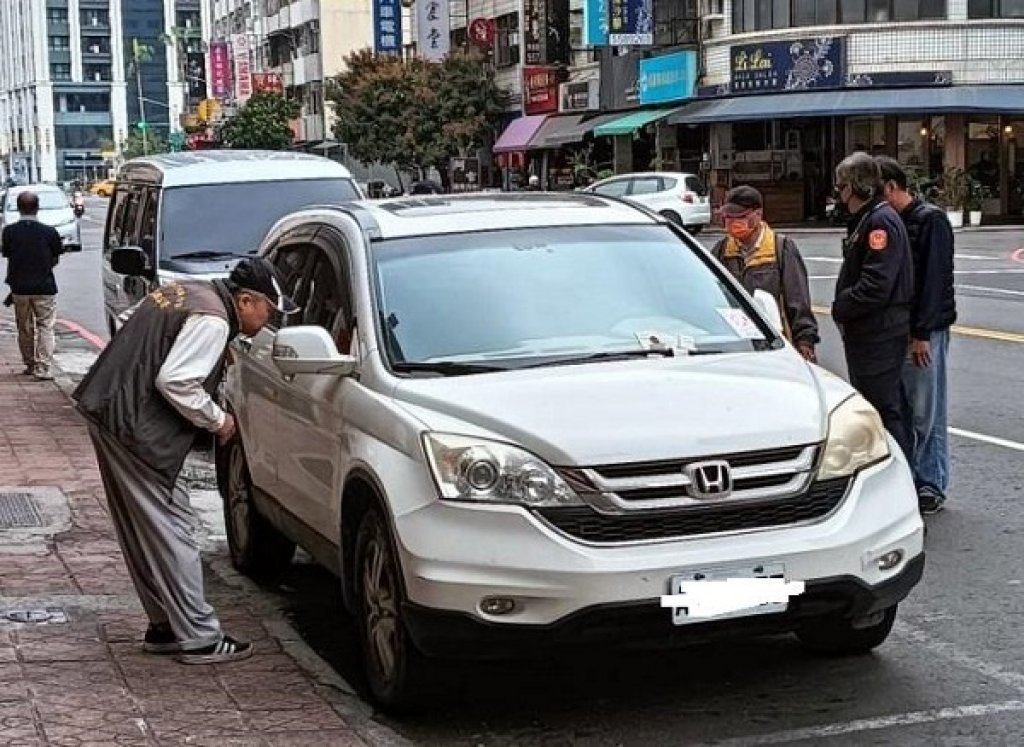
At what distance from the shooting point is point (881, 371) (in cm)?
809

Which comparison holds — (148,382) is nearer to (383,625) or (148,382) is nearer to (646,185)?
(383,625)

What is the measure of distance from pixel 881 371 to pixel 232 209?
635 centimetres

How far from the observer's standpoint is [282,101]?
74625mm

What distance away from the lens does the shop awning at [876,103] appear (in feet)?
125

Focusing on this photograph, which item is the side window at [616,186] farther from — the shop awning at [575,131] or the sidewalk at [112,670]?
the sidewalk at [112,670]

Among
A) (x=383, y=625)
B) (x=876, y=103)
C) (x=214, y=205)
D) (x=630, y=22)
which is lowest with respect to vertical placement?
(x=383, y=625)

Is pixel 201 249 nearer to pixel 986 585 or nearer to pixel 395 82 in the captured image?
pixel 986 585

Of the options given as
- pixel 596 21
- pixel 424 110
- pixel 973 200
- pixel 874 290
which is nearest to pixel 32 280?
pixel 874 290

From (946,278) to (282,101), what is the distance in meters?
68.8

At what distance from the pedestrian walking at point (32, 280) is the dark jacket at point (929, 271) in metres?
9.52

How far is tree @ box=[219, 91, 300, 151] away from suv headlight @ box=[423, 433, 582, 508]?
66685mm

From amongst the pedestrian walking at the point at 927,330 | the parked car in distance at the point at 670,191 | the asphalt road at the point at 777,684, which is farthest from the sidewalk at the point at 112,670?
the parked car in distance at the point at 670,191

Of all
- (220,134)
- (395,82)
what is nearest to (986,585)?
(395,82)

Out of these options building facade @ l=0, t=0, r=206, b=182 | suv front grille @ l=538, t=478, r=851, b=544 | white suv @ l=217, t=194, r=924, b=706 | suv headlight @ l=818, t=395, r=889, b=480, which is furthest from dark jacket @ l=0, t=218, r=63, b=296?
building facade @ l=0, t=0, r=206, b=182
